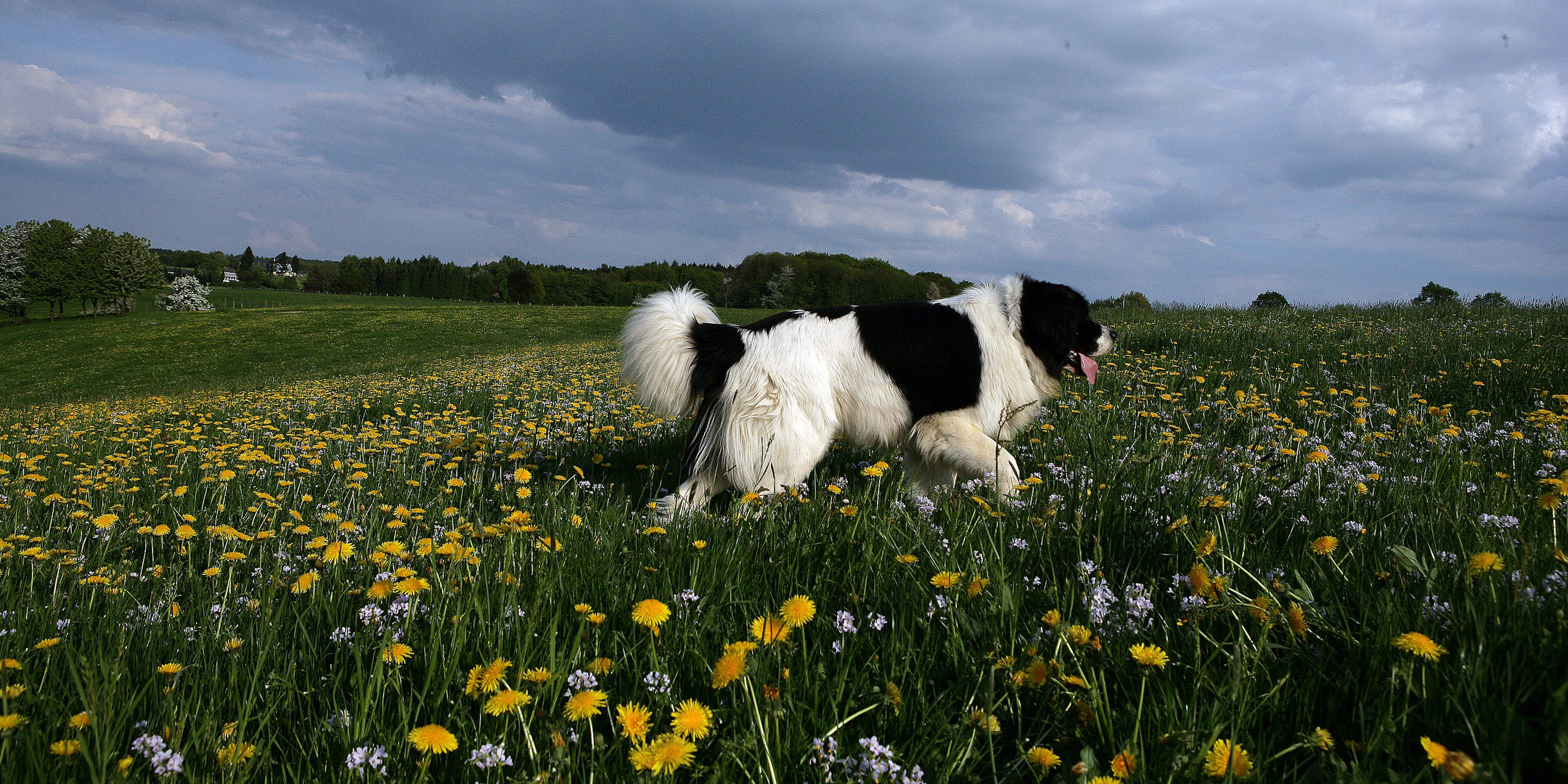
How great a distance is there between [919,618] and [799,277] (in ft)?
250

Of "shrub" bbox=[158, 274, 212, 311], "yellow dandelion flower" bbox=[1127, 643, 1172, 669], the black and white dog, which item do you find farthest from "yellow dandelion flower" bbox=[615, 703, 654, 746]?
"shrub" bbox=[158, 274, 212, 311]

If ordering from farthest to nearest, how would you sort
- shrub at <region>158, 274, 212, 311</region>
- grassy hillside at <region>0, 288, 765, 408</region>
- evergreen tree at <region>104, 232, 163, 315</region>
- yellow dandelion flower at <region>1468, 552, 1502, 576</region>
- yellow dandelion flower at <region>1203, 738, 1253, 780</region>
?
shrub at <region>158, 274, 212, 311</region> < evergreen tree at <region>104, 232, 163, 315</region> < grassy hillside at <region>0, 288, 765, 408</region> < yellow dandelion flower at <region>1468, 552, 1502, 576</region> < yellow dandelion flower at <region>1203, 738, 1253, 780</region>

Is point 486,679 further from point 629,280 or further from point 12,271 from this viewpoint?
point 629,280

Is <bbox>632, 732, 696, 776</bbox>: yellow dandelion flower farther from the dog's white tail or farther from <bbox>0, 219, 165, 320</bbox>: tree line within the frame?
<bbox>0, 219, 165, 320</bbox>: tree line

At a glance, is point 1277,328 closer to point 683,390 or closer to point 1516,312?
point 1516,312

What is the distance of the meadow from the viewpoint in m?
1.42

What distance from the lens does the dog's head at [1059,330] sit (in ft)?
16.1

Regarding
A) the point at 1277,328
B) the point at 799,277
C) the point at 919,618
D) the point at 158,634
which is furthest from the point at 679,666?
the point at 799,277

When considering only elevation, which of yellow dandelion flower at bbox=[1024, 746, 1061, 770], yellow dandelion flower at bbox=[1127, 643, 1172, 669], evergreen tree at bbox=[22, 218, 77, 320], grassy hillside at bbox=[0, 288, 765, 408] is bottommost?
grassy hillside at bbox=[0, 288, 765, 408]

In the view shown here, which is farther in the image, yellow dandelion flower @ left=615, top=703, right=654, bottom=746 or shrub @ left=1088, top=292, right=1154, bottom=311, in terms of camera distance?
shrub @ left=1088, top=292, right=1154, bottom=311

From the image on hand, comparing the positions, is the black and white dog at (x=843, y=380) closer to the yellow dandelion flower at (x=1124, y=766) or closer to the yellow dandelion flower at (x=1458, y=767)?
the yellow dandelion flower at (x=1124, y=766)

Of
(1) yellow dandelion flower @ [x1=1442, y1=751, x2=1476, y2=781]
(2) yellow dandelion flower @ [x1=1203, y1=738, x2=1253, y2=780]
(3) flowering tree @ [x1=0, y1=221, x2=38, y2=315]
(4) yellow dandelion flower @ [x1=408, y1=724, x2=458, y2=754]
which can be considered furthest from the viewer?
(3) flowering tree @ [x1=0, y1=221, x2=38, y2=315]

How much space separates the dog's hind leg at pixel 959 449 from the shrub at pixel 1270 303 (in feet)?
56.5

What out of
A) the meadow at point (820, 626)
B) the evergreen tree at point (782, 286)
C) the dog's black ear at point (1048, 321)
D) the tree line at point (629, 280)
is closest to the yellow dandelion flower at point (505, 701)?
the meadow at point (820, 626)
